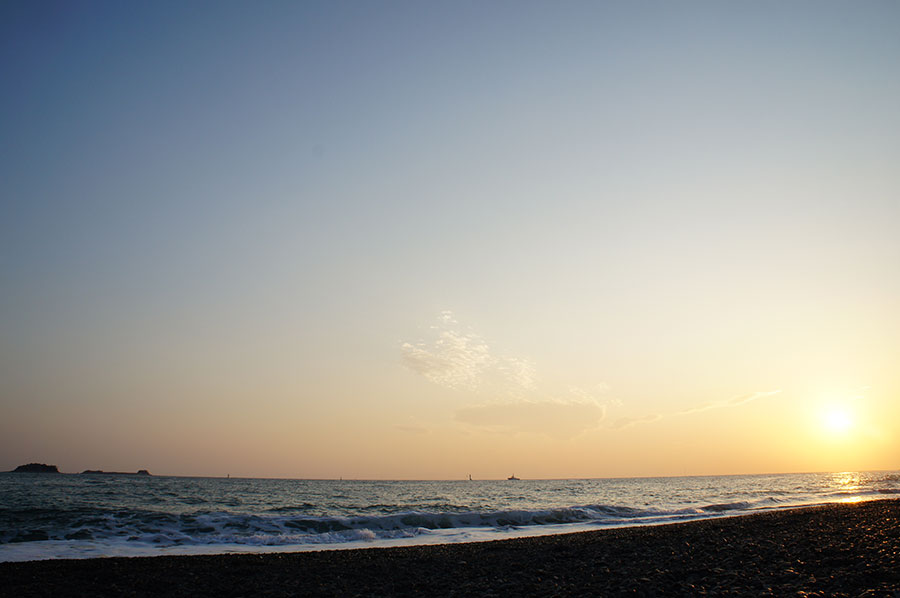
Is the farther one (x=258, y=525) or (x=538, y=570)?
(x=258, y=525)

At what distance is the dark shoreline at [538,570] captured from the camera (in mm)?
10984

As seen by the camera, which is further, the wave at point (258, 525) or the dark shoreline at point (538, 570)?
the wave at point (258, 525)

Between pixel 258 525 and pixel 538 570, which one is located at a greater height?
pixel 538 570

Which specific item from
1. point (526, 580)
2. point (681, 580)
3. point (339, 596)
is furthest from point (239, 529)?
point (681, 580)

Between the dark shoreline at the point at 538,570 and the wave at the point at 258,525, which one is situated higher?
the dark shoreline at the point at 538,570

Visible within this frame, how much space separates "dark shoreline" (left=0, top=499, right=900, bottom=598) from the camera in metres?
11.0

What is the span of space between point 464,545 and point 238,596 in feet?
35.0

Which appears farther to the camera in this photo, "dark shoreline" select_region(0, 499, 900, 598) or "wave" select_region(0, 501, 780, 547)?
"wave" select_region(0, 501, 780, 547)

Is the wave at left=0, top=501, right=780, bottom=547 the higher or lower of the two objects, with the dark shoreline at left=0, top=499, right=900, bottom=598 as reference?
lower

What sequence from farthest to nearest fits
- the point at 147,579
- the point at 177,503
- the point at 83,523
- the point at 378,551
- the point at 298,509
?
→ the point at 177,503
the point at 298,509
the point at 83,523
the point at 378,551
the point at 147,579

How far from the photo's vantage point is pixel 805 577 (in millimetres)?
11070

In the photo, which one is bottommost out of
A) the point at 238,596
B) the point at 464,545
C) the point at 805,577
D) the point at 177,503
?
the point at 177,503

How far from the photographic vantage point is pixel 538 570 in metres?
13.8

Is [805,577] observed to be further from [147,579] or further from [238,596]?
[147,579]
